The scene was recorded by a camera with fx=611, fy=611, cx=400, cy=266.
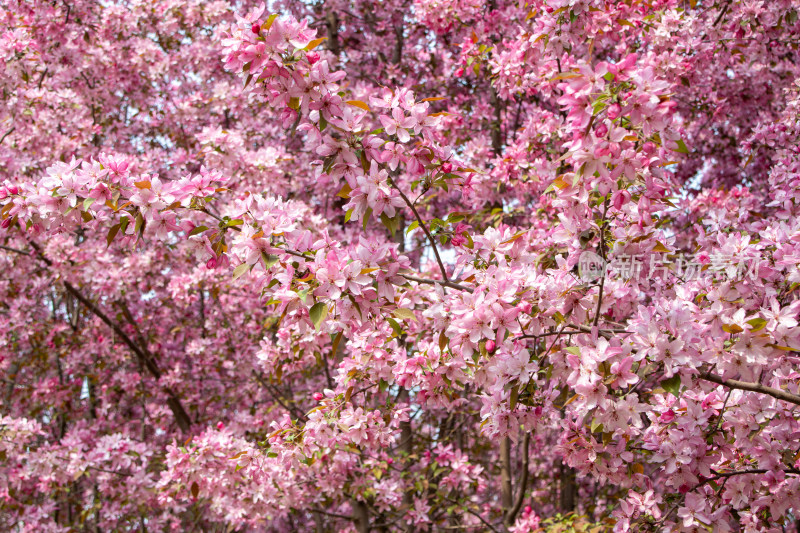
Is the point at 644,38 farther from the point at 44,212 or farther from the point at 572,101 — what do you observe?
the point at 44,212

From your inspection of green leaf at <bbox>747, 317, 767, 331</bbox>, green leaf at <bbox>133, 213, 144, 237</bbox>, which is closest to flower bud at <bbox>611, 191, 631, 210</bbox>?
green leaf at <bbox>747, 317, 767, 331</bbox>

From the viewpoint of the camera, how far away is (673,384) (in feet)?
5.66

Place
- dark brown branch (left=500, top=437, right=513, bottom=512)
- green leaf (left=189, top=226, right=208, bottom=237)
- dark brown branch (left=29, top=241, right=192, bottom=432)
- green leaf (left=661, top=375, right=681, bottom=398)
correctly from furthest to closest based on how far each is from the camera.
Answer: dark brown branch (left=29, top=241, right=192, bottom=432) → dark brown branch (left=500, top=437, right=513, bottom=512) → green leaf (left=189, top=226, right=208, bottom=237) → green leaf (left=661, top=375, right=681, bottom=398)

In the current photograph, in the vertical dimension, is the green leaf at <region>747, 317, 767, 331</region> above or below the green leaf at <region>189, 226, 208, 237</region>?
below

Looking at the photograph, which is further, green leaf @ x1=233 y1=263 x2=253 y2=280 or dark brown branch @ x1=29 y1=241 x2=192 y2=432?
dark brown branch @ x1=29 y1=241 x2=192 y2=432

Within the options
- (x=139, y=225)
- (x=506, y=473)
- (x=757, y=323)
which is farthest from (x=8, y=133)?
(x=757, y=323)

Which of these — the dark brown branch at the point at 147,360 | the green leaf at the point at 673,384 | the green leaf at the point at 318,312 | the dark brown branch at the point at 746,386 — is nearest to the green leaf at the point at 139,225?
the green leaf at the point at 318,312

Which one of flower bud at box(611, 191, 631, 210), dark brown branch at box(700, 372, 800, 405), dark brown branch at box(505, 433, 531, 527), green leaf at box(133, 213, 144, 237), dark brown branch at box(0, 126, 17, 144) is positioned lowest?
dark brown branch at box(505, 433, 531, 527)

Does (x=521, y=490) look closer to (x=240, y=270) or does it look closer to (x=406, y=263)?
(x=406, y=263)

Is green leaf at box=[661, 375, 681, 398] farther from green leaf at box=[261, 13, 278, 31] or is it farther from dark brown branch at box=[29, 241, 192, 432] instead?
dark brown branch at box=[29, 241, 192, 432]

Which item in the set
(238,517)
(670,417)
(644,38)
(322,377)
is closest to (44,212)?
(670,417)

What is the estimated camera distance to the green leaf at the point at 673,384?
5.62 ft

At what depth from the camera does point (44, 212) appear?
2002 millimetres

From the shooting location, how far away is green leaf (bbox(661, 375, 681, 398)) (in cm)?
171
